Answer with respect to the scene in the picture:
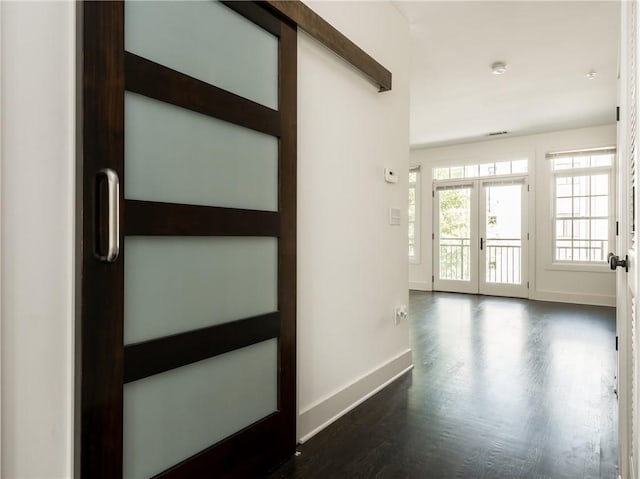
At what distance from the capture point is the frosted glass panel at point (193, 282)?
130 cm

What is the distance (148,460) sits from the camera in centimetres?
133

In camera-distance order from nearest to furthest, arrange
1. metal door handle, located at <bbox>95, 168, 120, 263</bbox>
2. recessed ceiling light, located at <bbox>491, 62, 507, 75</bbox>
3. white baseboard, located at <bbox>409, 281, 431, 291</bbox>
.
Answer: metal door handle, located at <bbox>95, 168, 120, 263</bbox>, recessed ceiling light, located at <bbox>491, 62, 507, 75</bbox>, white baseboard, located at <bbox>409, 281, 431, 291</bbox>

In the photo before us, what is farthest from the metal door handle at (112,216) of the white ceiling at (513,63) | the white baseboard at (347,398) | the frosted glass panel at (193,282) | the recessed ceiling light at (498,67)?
the recessed ceiling light at (498,67)

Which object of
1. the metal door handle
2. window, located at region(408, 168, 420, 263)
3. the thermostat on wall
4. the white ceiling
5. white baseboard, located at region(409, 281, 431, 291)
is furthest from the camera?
window, located at region(408, 168, 420, 263)

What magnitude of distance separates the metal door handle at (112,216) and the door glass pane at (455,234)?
22.6ft

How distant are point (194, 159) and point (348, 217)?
1187 millimetres

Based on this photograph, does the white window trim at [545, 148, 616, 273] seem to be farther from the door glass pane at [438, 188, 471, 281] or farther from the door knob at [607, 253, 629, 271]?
the door knob at [607, 253, 629, 271]

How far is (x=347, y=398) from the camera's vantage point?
8.02 feet

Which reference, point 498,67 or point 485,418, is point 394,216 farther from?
point 498,67

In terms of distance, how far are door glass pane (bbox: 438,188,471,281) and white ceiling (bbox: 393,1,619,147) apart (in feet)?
4.79

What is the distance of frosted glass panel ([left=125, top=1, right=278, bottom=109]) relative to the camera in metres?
1.32

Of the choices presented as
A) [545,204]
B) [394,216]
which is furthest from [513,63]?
[545,204]

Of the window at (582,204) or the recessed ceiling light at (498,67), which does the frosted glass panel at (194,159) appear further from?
the window at (582,204)

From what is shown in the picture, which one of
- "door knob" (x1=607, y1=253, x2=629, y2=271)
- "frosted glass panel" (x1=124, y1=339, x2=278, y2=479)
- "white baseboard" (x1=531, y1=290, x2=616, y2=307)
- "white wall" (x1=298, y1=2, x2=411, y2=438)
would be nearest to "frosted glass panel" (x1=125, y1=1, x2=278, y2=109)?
"white wall" (x1=298, y1=2, x2=411, y2=438)
